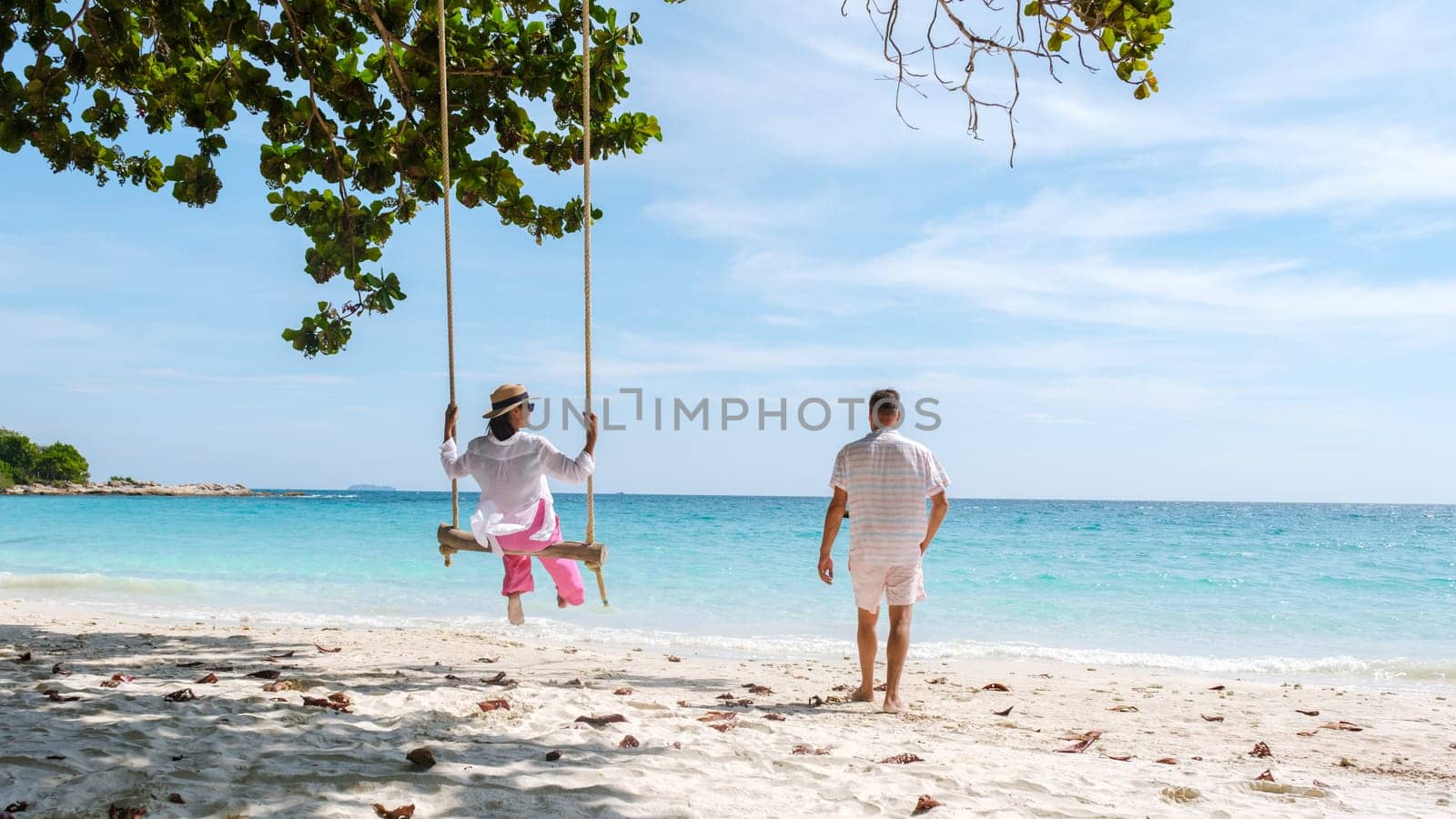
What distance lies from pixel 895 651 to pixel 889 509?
32.0 inches

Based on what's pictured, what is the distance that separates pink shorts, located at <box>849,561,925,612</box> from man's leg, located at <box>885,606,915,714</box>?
0.22 feet

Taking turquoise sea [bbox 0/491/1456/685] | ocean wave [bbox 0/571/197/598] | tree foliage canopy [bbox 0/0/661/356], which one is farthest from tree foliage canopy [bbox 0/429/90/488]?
tree foliage canopy [bbox 0/0/661/356]

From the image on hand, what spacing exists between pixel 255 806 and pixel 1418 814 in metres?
4.14

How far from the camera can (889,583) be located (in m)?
4.97

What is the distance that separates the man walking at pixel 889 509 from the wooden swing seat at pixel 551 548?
3.88 ft

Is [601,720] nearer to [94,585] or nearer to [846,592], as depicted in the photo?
[846,592]

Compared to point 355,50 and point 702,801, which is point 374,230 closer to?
point 355,50

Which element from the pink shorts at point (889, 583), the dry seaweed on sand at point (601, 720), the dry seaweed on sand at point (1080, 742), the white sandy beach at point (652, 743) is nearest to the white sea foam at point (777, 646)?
the white sandy beach at point (652, 743)

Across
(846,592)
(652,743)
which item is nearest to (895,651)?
(652,743)

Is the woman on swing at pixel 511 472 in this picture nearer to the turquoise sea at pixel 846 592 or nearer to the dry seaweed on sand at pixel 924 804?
the dry seaweed on sand at pixel 924 804

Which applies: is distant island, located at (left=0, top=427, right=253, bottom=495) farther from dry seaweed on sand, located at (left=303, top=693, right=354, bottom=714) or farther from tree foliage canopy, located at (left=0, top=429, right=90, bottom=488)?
dry seaweed on sand, located at (left=303, top=693, right=354, bottom=714)

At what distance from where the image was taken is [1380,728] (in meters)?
5.35

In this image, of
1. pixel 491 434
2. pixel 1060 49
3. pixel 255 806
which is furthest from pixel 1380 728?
pixel 255 806

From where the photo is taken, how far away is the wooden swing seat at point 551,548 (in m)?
4.92
